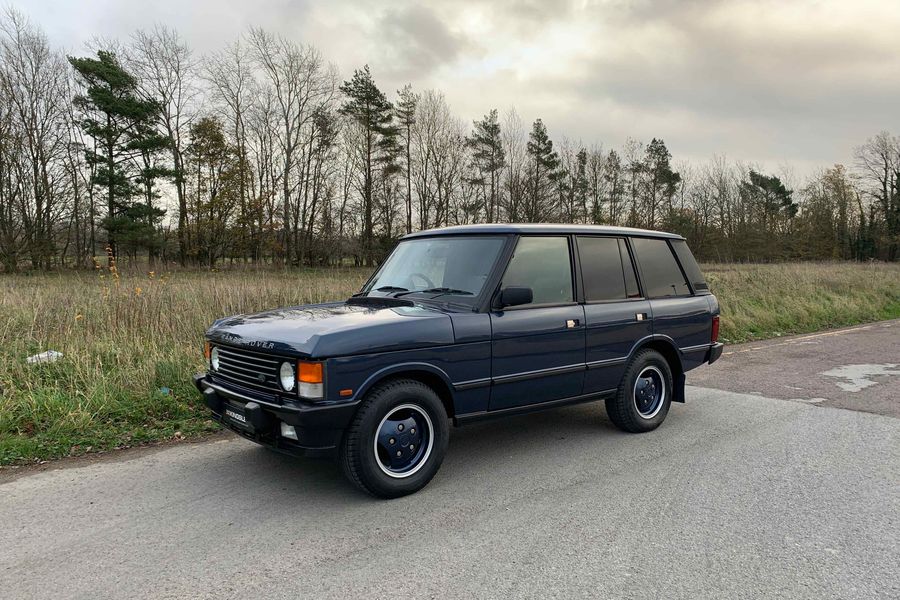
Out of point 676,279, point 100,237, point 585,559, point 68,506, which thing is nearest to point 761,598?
point 585,559

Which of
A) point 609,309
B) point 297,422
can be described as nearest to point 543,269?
point 609,309

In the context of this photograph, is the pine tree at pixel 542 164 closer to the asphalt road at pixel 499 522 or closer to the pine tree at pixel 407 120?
the pine tree at pixel 407 120

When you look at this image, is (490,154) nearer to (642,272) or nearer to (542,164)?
(542,164)

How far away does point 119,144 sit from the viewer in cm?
3547

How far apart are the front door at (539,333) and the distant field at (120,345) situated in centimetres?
310

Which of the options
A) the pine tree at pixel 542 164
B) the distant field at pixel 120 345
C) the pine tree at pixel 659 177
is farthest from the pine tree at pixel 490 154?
the distant field at pixel 120 345

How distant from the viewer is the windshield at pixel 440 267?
4449 millimetres

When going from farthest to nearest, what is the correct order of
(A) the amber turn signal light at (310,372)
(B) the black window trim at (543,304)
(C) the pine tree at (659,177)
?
(C) the pine tree at (659,177) → (B) the black window trim at (543,304) → (A) the amber turn signal light at (310,372)

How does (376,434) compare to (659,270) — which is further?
(659,270)

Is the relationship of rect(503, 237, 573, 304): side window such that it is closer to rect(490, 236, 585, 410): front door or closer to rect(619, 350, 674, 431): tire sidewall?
rect(490, 236, 585, 410): front door

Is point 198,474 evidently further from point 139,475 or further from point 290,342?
point 290,342

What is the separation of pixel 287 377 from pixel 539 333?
6.52 ft

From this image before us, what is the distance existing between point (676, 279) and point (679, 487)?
256cm

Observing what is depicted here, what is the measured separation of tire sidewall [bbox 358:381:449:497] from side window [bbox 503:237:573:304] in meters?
1.15
